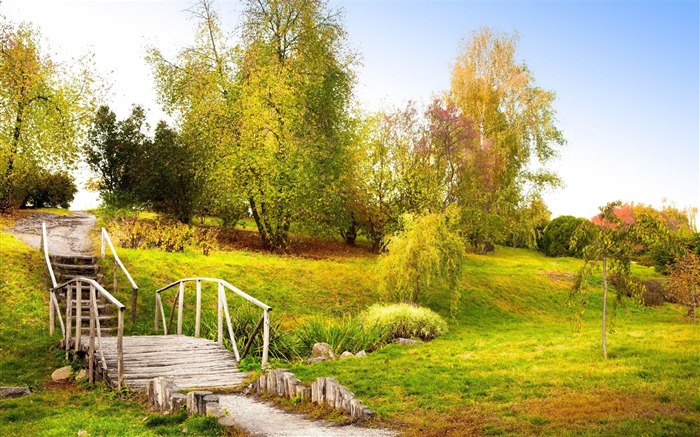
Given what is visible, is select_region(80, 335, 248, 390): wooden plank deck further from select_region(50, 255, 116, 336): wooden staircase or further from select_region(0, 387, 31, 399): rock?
select_region(50, 255, 116, 336): wooden staircase

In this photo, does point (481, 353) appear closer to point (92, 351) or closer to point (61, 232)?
point (92, 351)

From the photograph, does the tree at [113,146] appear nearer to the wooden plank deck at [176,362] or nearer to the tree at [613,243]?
the wooden plank deck at [176,362]

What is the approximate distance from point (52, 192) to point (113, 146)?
7.19m

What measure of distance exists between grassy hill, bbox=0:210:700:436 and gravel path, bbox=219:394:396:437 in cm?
66

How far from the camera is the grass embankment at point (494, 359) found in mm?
8969

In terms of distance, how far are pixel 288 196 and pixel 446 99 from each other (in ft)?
51.1

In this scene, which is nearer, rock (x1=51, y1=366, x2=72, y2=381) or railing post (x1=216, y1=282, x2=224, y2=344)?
rock (x1=51, y1=366, x2=72, y2=381)

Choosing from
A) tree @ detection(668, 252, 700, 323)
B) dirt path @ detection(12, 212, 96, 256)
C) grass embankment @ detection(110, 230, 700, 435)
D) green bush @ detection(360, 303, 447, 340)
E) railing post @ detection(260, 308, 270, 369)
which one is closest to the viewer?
grass embankment @ detection(110, 230, 700, 435)

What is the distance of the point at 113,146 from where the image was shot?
3167cm

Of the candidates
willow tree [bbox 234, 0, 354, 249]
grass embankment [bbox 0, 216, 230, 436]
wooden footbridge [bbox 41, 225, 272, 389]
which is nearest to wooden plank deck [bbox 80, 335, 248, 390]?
wooden footbridge [bbox 41, 225, 272, 389]

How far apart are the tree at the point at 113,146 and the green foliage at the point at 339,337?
17.3m

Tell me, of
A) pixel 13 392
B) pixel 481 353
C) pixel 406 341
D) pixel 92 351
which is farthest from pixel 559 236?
pixel 13 392

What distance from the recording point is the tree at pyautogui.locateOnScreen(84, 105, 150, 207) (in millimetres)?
31109

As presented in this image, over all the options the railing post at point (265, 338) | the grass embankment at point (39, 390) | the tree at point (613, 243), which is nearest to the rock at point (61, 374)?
the grass embankment at point (39, 390)
